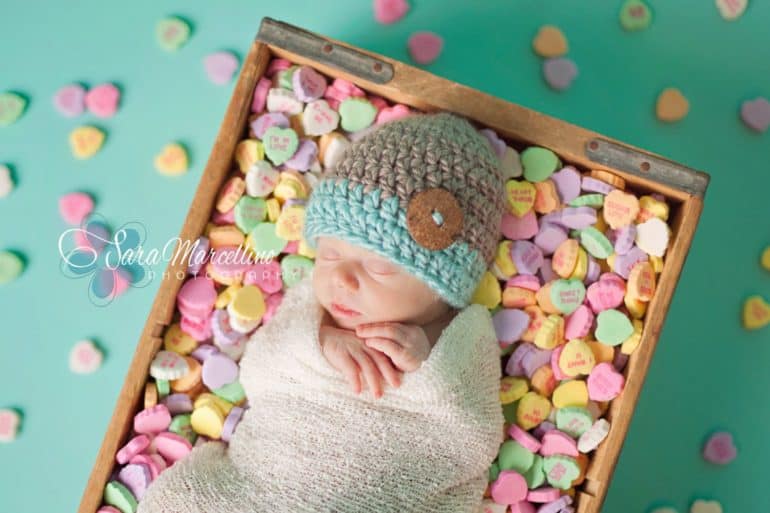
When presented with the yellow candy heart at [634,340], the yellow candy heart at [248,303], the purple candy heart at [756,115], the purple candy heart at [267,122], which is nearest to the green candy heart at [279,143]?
the purple candy heart at [267,122]

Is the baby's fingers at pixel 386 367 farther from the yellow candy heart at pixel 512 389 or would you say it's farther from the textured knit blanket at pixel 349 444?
the yellow candy heart at pixel 512 389

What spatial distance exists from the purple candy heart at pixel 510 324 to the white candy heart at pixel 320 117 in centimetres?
43

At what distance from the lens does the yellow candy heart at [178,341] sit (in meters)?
1.34

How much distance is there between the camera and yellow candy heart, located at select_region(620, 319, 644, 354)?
1303 mm

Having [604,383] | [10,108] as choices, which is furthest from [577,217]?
[10,108]

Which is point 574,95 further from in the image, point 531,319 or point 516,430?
point 516,430

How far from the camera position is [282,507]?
1142 millimetres

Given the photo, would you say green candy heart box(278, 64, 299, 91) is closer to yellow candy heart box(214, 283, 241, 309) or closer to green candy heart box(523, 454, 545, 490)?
yellow candy heart box(214, 283, 241, 309)

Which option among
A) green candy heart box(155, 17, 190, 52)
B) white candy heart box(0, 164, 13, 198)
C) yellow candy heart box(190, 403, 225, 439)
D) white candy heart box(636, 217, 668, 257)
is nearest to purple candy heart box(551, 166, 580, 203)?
white candy heart box(636, 217, 668, 257)

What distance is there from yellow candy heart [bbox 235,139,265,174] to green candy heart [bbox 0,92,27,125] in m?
0.52

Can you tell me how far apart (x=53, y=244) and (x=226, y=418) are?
53 centimetres

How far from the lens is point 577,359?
1.31m

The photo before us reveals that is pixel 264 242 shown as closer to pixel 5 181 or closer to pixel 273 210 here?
pixel 273 210

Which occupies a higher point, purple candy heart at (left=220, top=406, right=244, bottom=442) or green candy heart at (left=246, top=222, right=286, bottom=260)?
green candy heart at (left=246, top=222, right=286, bottom=260)
